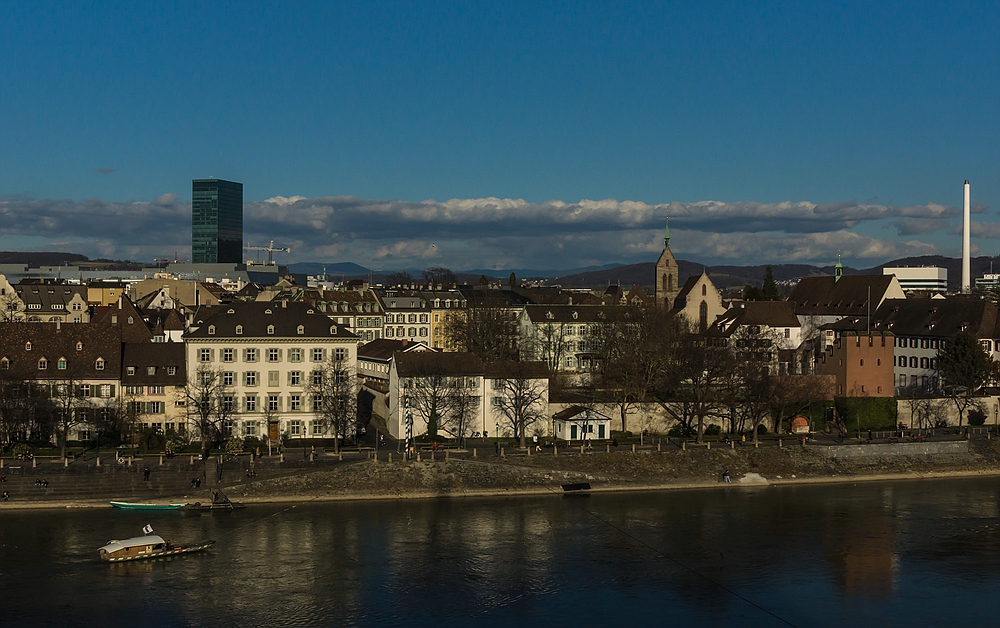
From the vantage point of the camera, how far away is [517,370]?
6397 cm

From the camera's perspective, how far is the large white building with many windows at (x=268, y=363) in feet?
204

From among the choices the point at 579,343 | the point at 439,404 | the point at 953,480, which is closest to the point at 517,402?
the point at 439,404

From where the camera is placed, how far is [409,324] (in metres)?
111

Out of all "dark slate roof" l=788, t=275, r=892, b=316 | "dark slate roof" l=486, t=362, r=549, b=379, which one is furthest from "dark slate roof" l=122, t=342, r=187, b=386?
"dark slate roof" l=788, t=275, r=892, b=316

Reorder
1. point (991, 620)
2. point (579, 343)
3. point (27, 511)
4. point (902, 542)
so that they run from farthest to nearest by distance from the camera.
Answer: point (579, 343), point (27, 511), point (902, 542), point (991, 620)

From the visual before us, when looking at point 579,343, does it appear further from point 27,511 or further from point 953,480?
point 27,511

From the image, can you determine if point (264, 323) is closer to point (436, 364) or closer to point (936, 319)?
point (436, 364)

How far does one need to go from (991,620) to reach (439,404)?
33972 millimetres

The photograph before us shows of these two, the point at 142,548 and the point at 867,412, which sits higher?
the point at 867,412

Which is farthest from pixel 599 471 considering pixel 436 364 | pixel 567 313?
pixel 567 313

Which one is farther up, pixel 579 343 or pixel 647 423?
pixel 579 343

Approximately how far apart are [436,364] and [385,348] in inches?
558

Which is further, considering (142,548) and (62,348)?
(62,348)

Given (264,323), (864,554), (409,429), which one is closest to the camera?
(864,554)
